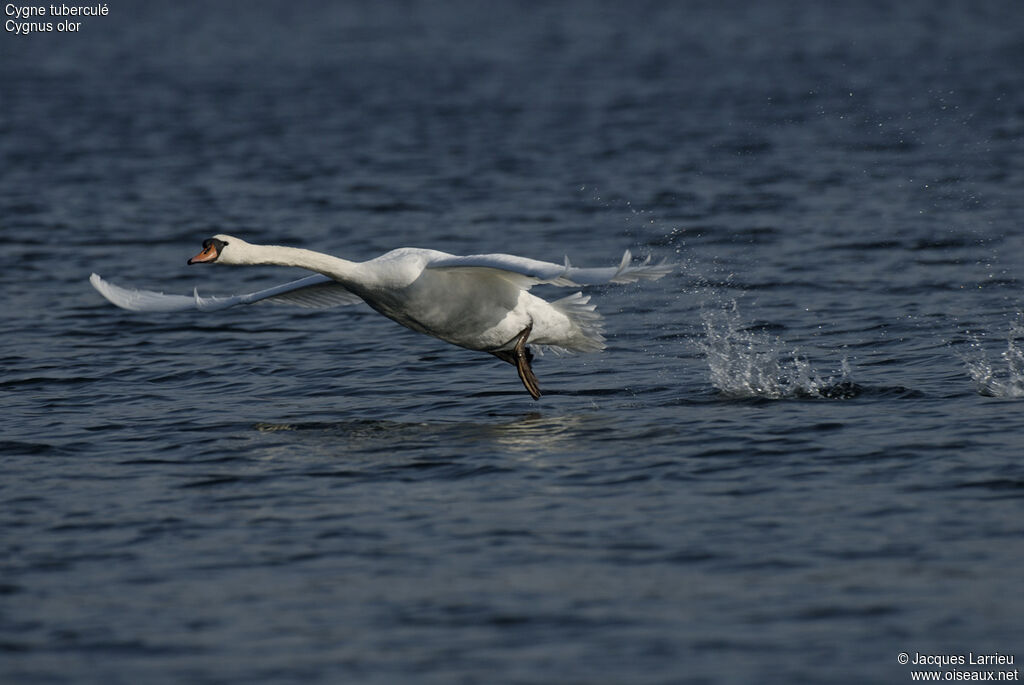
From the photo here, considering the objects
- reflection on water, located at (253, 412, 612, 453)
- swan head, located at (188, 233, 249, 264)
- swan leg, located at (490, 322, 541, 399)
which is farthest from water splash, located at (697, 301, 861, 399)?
swan head, located at (188, 233, 249, 264)

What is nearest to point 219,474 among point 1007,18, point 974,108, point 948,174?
point 948,174

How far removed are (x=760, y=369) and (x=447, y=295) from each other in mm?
2930

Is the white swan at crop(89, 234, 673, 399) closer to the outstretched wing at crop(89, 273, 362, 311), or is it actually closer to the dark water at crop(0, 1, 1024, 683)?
the outstretched wing at crop(89, 273, 362, 311)

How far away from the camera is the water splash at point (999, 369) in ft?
39.2

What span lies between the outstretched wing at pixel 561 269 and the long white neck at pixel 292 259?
1.96 feet

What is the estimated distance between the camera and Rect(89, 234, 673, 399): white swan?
1134 cm

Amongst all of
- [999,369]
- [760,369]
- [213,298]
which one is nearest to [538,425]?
[760,369]

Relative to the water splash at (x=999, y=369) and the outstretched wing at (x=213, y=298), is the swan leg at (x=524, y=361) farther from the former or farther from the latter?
the water splash at (x=999, y=369)

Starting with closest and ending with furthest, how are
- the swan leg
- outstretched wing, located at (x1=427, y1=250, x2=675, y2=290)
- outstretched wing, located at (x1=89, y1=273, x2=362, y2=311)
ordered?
outstretched wing, located at (x1=427, y1=250, x2=675, y2=290) → the swan leg → outstretched wing, located at (x1=89, y1=273, x2=362, y2=311)

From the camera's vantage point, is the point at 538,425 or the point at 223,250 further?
the point at 538,425

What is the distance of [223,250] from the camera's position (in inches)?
450

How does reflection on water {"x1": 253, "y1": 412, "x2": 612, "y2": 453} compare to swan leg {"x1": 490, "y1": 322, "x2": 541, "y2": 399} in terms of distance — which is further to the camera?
swan leg {"x1": 490, "y1": 322, "x2": 541, "y2": 399}

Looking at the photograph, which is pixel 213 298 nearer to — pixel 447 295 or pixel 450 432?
pixel 447 295

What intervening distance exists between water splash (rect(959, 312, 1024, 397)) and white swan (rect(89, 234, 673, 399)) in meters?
2.73
